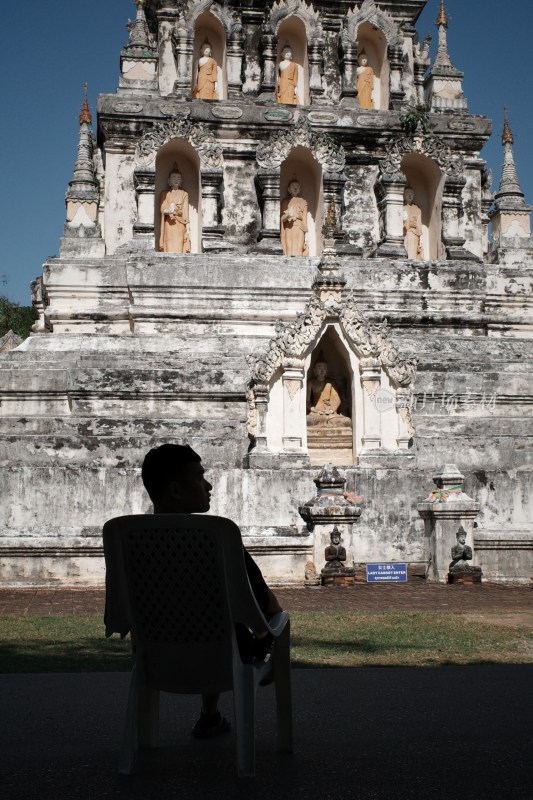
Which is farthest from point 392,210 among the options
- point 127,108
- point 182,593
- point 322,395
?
point 182,593

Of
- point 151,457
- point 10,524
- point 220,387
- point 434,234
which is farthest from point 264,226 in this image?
point 151,457

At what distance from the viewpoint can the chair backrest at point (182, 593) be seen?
14.8ft

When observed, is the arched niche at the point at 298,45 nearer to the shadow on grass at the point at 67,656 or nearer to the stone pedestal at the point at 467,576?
the stone pedestal at the point at 467,576

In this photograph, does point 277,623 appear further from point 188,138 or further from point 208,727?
point 188,138

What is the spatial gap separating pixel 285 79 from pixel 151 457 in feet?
71.2

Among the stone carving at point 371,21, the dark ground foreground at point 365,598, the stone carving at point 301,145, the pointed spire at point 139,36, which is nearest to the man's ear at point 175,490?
the dark ground foreground at point 365,598

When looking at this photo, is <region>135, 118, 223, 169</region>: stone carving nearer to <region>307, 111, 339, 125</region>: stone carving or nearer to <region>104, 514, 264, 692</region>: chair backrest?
<region>307, 111, 339, 125</region>: stone carving

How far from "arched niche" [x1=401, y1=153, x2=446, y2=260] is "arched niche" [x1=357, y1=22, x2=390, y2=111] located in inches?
79.2

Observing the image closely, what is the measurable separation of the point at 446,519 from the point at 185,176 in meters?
12.4

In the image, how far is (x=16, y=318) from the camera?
56.7 meters

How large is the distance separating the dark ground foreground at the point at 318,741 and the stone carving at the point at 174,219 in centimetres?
1697

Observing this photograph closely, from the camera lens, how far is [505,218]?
942 inches

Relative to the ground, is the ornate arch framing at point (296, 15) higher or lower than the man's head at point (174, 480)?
higher

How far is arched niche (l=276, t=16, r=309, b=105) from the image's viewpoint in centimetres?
2523
